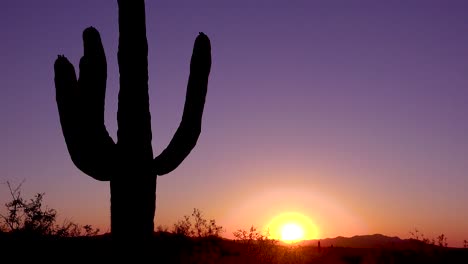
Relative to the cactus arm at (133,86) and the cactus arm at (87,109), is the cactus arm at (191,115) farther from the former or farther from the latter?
the cactus arm at (87,109)

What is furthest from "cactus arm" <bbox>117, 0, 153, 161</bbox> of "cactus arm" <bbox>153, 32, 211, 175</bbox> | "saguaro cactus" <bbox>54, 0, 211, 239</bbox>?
"cactus arm" <bbox>153, 32, 211, 175</bbox>

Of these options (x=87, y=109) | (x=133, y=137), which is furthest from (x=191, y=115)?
(x=87, y=109)

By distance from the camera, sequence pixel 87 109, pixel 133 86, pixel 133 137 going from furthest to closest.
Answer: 1. pixel 133 86
2. pixel 133 137
3. pixel 87 109

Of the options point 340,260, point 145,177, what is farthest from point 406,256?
point 145,177

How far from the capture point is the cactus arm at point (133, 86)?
8.38 m

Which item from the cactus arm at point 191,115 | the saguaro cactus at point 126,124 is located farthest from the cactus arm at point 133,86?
the cactus arm at point 191,115

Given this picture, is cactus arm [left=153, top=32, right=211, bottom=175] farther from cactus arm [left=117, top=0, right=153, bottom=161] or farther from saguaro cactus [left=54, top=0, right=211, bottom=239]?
cactus arm [left=117, top=0, right=153, bottom=161]

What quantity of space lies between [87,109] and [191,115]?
179 cm

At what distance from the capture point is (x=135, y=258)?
26.0ft

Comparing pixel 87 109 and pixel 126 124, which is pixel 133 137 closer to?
pixel 126 124

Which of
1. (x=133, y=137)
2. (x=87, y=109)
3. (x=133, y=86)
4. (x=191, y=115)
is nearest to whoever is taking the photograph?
(x=87, y=109)

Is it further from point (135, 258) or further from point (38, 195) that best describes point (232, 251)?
point (135, 258)

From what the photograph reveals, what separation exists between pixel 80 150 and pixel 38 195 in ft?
38.2

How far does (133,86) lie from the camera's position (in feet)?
27.9
